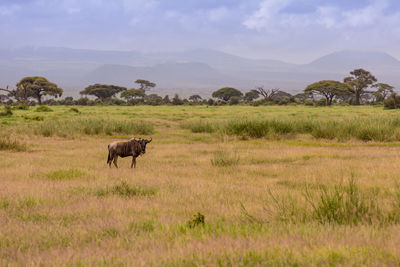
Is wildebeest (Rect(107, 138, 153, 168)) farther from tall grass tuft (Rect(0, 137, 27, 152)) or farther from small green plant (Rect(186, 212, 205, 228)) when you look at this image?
tall grass tuft (Rect(0, 137, 27, 152))

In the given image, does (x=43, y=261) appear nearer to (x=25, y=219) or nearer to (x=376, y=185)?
(x=25, y=219)

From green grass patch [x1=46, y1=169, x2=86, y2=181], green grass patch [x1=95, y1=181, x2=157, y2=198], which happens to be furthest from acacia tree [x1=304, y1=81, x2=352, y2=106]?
green grass patch [x1=95, y1=181, x2=157, y2=198]

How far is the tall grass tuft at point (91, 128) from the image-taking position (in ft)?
65.2

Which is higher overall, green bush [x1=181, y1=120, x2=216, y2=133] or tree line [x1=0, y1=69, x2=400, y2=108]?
tree line [x1=0, y1=69, x2=400, y2=108]

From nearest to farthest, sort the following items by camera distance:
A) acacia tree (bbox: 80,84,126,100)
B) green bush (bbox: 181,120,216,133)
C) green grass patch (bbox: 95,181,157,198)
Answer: green grass patch (bbox: 95,181,157,198) → green bush (bbox: 181,120,216,133) → acacia tree (bbox: 80,84,126,100)

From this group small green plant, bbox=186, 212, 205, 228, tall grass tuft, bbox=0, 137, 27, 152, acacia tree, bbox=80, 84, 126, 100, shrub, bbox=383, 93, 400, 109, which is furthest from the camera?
acacia tree, bbox=80, 84, 126, 100

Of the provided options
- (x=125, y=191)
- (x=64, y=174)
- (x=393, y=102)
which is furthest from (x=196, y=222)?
(x=393, y=102)

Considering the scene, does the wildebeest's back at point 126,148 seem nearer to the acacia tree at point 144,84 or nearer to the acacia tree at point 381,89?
the acacia tree at point 381,89

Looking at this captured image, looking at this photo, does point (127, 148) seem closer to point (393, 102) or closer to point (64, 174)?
point (64, 174)

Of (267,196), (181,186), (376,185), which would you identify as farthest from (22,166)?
(376,185)

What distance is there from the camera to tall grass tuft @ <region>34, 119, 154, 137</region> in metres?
19.9

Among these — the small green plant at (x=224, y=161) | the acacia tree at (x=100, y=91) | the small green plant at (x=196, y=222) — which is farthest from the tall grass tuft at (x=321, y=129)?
the acacia tree at (x=100, y=91)

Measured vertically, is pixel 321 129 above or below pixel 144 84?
below

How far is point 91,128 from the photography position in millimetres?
20938
